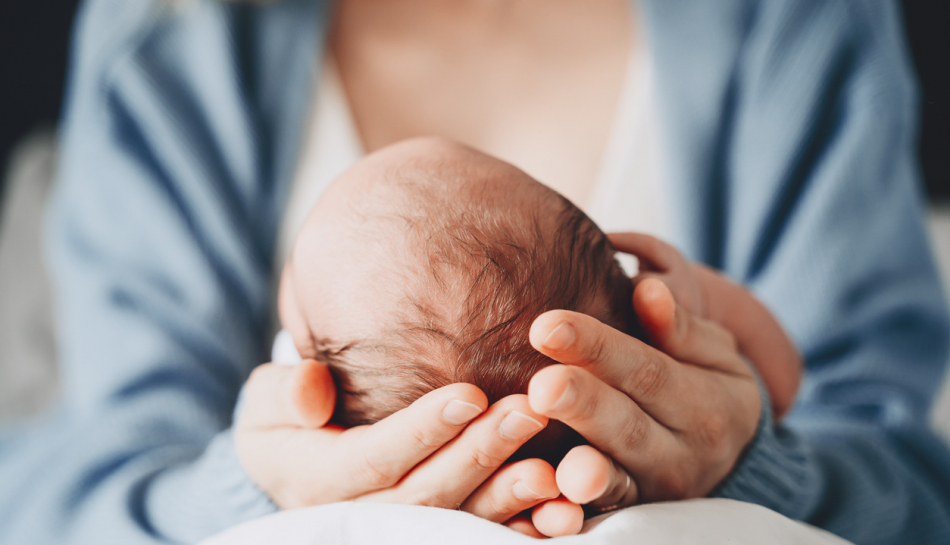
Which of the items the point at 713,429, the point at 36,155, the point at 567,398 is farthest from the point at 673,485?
the point at 36,155

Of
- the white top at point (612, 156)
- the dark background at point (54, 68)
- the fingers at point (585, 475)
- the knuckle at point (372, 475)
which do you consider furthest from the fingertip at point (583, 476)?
the dark background at point (54, 68)

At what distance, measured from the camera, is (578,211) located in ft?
1.34

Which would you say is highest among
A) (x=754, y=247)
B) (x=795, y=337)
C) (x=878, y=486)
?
(x=754, y=247)

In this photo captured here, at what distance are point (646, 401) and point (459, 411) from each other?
0.39 feet

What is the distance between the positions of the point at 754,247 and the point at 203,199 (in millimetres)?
733

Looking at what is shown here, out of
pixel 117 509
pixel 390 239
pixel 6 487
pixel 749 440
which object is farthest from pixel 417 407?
pixel 6 487

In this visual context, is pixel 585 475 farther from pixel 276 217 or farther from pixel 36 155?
pixel 36 155

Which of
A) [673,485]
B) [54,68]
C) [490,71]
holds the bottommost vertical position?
[673,485]

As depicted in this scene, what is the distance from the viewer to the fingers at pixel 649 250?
0.45m

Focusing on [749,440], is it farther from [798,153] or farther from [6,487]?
[6,487]

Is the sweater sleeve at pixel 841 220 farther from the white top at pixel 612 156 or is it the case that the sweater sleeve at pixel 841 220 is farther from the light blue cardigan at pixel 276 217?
the white top at pixel 612 156

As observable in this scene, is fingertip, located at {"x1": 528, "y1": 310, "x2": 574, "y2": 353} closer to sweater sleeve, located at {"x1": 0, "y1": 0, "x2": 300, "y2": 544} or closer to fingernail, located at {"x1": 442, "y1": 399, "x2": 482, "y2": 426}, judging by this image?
fingernail, located at {"x1": 442, "y1": 399, "x2": 482, "y2": 426}

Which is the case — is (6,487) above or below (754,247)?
below

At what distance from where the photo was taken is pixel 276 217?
83 centimetres
